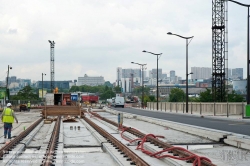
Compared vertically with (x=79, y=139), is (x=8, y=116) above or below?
above

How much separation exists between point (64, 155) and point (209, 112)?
3636 centimetres

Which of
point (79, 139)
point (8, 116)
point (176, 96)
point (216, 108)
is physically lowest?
point (79, 139)

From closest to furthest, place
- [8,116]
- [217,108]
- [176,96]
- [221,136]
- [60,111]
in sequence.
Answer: [221,136] < [8,116] < [217,108] < [60,111] < [176,96]

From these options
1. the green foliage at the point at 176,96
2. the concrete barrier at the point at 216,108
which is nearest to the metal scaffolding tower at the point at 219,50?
the concrete barrier at the point at 216,108

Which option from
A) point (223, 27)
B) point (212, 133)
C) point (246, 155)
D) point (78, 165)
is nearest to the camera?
point (78, 165)

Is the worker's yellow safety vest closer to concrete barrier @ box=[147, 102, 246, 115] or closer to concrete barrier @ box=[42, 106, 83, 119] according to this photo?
concrete barrier @ box=[147, 102, 246, 115]

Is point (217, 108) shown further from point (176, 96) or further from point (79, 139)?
point (176, 96)

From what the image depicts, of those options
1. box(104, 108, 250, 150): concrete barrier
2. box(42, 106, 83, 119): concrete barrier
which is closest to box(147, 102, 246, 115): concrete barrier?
box(42, 106, 83, 119): concrete barrier

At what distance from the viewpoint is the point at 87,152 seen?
17.3 metres

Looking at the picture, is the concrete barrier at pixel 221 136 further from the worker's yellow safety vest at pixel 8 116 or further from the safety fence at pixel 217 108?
the safety fence at pixel 217 108

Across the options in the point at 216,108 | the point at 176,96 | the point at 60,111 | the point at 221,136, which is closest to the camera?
the point at 221,136

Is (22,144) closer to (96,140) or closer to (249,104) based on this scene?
(96,140)

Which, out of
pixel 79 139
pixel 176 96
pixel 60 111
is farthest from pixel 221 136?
pixel 176 96

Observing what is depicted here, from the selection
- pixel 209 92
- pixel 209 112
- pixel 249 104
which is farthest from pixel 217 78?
pixel 249 104
